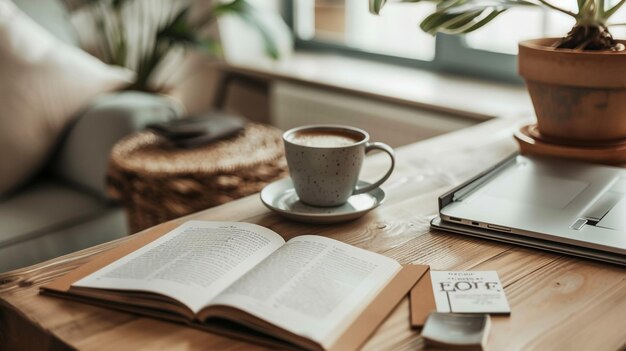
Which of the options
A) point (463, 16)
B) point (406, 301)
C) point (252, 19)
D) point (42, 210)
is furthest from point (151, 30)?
point (406, 301)

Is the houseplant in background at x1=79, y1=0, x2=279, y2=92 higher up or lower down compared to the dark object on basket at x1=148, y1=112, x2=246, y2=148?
higher up

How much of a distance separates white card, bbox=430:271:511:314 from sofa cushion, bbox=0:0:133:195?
1.25 metres

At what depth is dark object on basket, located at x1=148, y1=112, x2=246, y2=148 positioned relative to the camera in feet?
5.55

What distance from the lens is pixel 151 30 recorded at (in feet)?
8.13

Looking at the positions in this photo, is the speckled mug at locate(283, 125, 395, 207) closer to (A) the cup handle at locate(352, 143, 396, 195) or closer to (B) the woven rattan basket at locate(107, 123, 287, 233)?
(A) the cup handle at locate(352, 143, 396, 195)

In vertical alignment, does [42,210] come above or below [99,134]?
below

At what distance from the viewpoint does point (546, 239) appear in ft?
2.74

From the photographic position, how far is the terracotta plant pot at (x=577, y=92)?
102cm

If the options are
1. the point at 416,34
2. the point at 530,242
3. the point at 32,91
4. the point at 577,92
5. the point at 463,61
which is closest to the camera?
the point at 530,242

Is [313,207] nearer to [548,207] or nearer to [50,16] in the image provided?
[548,207]

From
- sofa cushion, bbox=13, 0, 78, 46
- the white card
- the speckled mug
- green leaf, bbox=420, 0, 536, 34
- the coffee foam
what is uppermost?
green leaf, bbox=420, 0, 536, 34

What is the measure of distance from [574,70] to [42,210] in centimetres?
117

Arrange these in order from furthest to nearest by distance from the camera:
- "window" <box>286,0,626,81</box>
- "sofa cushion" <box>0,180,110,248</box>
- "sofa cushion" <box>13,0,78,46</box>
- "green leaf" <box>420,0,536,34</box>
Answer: "window" <box>286,0,626,81</box>
"sofa cushion" <box>13,0,78,46</box>
"sofa cushion" <box>0,180,110,248</box>
"green leaf" <box>420,0,536,34</box>

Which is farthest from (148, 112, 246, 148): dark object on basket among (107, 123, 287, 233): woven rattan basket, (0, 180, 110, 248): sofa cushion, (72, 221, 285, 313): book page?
(72, 221, 285, 313): book page
